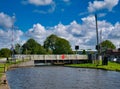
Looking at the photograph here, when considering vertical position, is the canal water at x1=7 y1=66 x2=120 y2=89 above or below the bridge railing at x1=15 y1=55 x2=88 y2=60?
below

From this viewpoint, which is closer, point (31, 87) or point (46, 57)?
point (31, 87)

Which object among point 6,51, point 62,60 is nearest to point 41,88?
point 62,60

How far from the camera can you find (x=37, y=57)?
128125 millimetres

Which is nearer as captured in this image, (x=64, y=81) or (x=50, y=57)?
(x=64, y=81)

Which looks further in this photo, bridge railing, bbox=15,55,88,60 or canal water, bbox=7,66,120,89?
bridge railing, bbox=15,55,88,60

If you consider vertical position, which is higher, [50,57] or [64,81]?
[50,57]

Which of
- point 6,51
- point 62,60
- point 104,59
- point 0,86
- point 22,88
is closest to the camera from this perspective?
point 0,86

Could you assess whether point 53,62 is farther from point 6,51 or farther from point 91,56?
point 6,51

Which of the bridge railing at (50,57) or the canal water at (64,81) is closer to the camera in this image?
the canal water at (64,81)

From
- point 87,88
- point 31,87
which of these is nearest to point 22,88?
point 31,87

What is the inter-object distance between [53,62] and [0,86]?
355 feet

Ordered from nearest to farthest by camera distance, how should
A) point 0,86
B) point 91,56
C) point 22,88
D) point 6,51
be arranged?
point 0,86
point 22,88
point 91,56
point 6,51

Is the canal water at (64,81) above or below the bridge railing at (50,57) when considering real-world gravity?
below

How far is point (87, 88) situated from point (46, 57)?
92.5m
